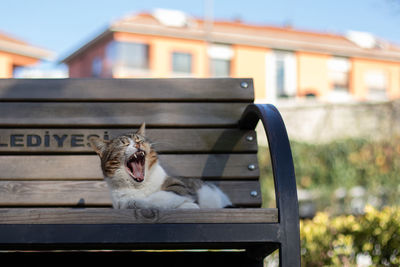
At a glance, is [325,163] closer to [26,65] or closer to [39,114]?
[39,114]

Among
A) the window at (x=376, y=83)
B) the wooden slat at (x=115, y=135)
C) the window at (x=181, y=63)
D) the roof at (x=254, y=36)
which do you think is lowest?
the wooden slat at (x=115, y=135)

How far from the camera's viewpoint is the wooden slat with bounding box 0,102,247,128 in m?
2.21

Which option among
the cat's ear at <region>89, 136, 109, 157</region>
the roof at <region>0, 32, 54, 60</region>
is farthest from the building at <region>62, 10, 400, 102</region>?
the cat's ear at <region>89, 136, 109, 157</region>

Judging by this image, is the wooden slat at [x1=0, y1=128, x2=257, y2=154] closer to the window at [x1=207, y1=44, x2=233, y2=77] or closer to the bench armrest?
the bench armrest

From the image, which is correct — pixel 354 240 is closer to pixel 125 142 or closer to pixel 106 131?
pixel 106 131

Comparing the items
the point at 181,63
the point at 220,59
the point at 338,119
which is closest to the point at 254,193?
the point at 338,119

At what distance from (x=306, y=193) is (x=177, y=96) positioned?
6.15 meters

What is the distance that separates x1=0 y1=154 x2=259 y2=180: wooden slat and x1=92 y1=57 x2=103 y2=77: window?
16.8m

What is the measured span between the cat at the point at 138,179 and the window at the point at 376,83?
18928 mm

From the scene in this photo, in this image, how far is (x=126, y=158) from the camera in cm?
171

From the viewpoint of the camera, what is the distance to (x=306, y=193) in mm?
8016

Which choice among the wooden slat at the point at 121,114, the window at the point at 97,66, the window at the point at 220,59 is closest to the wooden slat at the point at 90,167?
the wooden slat at the point at 121,114

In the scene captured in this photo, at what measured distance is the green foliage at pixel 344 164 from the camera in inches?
319

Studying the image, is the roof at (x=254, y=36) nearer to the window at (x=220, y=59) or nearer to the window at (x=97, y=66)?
the window at (x=220, y=59)
